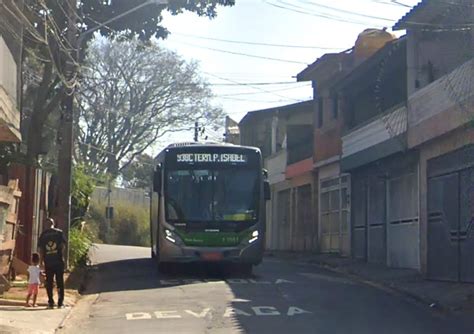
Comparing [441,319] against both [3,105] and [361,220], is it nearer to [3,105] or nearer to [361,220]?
[3,105]

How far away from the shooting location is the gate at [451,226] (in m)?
21.0

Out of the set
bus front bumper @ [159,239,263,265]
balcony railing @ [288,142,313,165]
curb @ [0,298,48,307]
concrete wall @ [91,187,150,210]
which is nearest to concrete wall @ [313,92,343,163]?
balcony railing @ [288,142,313,165]

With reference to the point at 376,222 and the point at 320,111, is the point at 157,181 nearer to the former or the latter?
the point at 376,222

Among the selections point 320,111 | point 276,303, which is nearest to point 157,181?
point 276,303

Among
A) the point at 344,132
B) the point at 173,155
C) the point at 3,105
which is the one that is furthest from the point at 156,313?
the point at 344,132

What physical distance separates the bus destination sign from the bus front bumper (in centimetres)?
209

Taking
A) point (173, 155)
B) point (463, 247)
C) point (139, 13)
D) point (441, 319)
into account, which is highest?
point (139, 13)

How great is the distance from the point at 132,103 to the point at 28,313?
1484 inches

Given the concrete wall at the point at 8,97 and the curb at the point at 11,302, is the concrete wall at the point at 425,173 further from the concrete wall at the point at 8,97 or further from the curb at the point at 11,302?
the curb at the point at 11,302

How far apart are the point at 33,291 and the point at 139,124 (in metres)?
38.0

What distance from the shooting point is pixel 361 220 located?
32500mm

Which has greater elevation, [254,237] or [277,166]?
[277,166]

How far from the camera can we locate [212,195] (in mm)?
23562

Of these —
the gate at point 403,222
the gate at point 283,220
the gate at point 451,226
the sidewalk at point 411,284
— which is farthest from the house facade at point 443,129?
the gate at point 283,220
